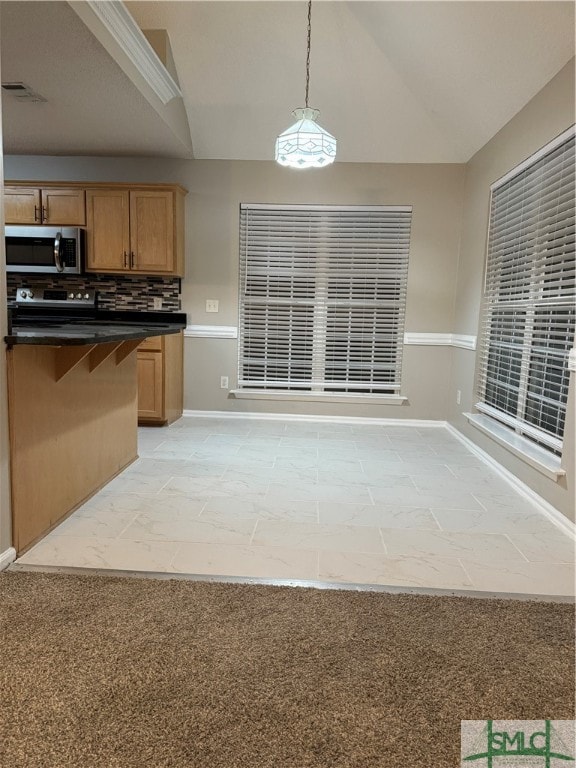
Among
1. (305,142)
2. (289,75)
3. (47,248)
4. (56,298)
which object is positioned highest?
(289,75)

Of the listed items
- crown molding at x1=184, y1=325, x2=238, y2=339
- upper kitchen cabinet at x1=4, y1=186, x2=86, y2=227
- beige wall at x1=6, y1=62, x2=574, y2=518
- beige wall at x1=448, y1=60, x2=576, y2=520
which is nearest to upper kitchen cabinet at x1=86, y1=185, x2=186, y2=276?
upper kitchen cabinet at x1=4, y1=186, x2=86, y2=227

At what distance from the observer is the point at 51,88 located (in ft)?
10.4

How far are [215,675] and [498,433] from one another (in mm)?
2754

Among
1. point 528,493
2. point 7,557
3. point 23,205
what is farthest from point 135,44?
point 528,493

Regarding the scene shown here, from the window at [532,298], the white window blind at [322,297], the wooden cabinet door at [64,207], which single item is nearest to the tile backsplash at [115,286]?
the wooden cabinet door at [64,207]

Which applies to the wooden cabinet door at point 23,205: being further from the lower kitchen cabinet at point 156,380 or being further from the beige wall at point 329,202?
the lower kitchen cabinet at point 156,380

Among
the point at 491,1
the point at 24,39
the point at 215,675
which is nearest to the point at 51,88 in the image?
the point at 24,39

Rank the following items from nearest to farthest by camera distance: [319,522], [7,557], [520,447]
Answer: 1. [7,557]
2. [319,522]
3. [520,447]

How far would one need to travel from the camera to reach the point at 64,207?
4504 mm

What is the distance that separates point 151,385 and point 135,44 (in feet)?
8.43

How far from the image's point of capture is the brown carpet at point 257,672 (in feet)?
3.83

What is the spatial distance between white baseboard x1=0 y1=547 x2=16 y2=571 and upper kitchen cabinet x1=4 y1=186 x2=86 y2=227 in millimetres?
3406

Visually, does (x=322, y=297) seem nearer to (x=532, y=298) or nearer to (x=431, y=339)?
(x=431, y=339)

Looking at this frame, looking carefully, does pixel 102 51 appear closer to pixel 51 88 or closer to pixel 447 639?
pixel 51 88
